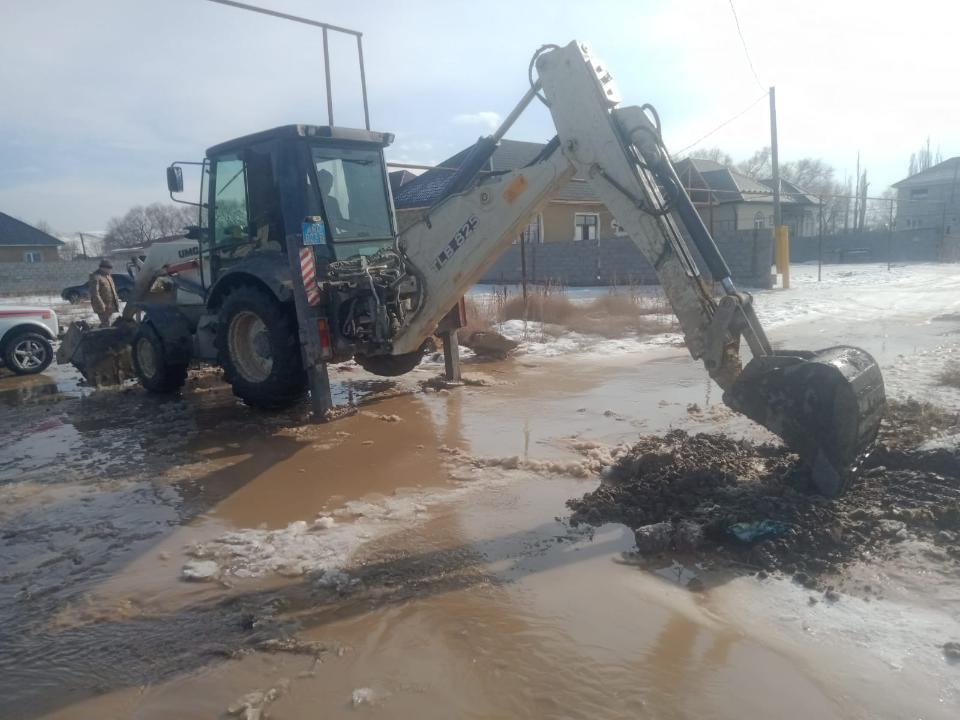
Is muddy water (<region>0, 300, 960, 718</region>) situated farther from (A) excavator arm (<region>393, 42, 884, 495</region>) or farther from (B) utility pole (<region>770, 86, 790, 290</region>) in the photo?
(B) utility pole (<region>770, 86, 790, 290</region>)

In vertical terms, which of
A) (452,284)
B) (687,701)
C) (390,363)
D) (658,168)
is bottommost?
(687,701)

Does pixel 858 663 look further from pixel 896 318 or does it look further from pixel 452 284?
pixel 896 318

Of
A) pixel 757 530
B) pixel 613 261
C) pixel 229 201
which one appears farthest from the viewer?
pixel 613 261

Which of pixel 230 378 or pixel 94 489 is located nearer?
pixel 94 489

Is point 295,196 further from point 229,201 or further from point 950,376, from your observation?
point 950,376

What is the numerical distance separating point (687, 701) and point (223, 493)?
4.00 metres

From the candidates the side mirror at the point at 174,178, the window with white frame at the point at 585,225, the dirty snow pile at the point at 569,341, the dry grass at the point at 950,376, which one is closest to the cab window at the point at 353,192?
the side mirror at the point at 174,178

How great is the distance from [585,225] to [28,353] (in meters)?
23.1

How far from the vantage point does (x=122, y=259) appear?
43.8m

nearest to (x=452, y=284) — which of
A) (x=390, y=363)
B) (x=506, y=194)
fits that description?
(x=506, y=194)

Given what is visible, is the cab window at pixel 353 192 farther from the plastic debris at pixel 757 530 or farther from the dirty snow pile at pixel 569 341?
the plastic debris at pixel 757 530

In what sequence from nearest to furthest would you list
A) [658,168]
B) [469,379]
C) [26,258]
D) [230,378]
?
[658,168]
[230,378]
[469,379]
[26,258]

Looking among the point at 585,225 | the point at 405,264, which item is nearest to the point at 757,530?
the point at 405,264

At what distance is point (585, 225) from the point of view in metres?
30.5
